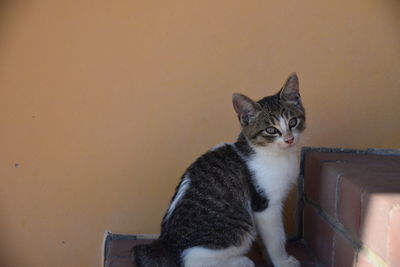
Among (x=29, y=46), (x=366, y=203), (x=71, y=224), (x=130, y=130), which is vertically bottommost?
(x=71, y=224)

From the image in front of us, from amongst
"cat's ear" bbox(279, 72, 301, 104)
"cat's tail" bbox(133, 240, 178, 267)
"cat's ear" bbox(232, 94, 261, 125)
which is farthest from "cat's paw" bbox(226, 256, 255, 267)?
"cat's ear" bbox(279, 72, 301, 104)

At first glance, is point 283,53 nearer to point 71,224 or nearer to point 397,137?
point 397,137

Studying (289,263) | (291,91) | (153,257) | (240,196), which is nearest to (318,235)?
(289,263)

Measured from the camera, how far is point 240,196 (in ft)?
7.01

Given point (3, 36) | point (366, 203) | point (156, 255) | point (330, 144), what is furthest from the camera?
point (330, 144)

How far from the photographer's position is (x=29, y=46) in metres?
2.44

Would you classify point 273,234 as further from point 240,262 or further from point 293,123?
point 293,123

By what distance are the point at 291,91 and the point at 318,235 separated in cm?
77

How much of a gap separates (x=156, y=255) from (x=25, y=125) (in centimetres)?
109

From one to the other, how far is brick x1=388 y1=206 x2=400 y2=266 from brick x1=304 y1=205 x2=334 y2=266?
0.64m

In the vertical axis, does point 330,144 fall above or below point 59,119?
below

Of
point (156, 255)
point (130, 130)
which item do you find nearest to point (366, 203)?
point (156, 255)

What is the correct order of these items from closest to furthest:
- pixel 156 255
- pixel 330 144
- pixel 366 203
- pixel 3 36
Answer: pixel 366 203 < pixel 156 255 < pixel 3 36 < pixel 330 144

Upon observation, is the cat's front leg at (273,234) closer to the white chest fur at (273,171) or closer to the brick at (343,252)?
the white chest fur at (273,171)
